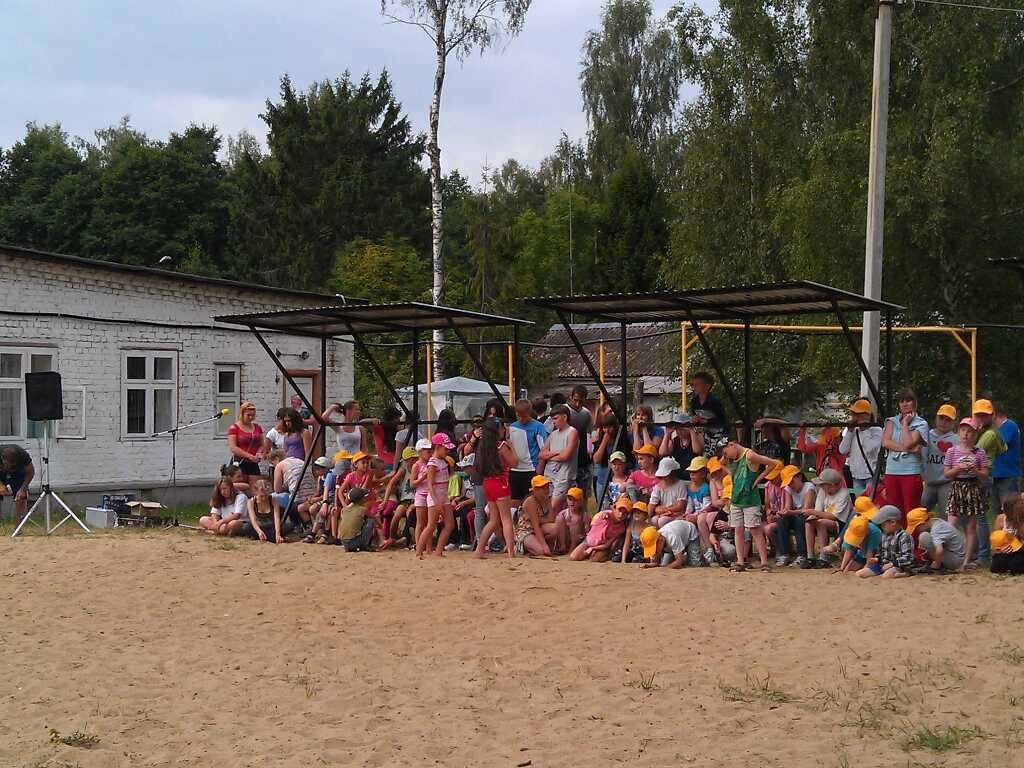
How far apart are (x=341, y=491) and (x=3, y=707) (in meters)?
Answer: 6.99

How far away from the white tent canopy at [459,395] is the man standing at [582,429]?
30.3 ft

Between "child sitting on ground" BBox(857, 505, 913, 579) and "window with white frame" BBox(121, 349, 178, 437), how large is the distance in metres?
13.0

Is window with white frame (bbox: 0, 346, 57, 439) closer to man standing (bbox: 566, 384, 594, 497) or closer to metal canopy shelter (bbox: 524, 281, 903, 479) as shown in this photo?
man standing (bbox: 566, 384, 594, 497)

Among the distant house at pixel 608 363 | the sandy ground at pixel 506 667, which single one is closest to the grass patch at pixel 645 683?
the sandy ground at pixel 506 667

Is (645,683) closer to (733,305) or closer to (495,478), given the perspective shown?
(495,478)

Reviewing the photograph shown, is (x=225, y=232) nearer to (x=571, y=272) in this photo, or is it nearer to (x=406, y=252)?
(x=406, y=252)

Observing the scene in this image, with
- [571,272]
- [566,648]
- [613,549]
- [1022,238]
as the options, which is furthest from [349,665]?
[571,272]

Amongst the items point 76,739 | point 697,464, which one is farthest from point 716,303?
point 76,739

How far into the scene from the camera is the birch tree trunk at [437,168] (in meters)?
24.5

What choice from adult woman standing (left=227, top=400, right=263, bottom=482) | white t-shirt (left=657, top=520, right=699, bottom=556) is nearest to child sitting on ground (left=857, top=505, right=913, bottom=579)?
white t-shirt (left=657, top=520, right=699, bottom=556)

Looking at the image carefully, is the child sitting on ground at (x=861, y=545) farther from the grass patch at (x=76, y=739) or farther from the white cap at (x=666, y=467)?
the grass patch at (x=76, y=739)

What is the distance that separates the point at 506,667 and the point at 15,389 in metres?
12.8

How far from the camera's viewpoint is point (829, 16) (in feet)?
80.5

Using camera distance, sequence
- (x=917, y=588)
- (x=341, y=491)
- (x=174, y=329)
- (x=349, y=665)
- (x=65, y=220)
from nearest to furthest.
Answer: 1. (x=349, y=665)
2. (x=917, y=588)
3. (x=341, y=491)
4. (x=174, y=329)
5. (x=65, y=220)
